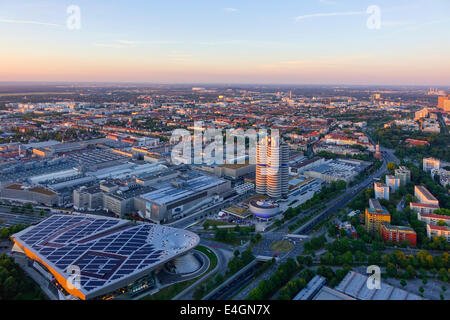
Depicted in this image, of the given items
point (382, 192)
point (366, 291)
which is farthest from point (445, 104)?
point (366, 291)

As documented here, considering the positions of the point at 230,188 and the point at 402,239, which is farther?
the point at 230,188

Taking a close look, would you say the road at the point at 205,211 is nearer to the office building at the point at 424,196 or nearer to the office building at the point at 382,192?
the office building at the point at 382,192

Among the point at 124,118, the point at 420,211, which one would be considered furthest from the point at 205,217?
the point at 124,118

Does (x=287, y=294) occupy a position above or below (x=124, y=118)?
below

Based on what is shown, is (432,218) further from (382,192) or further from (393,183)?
Result: (393,183)

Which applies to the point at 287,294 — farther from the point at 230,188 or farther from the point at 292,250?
the point at 230,188
